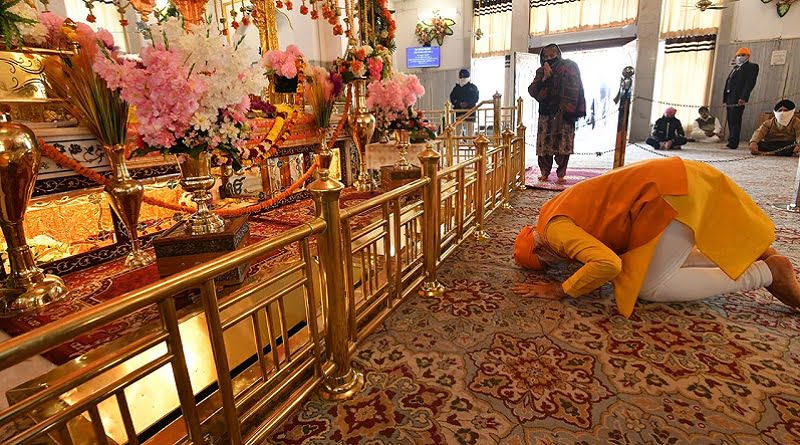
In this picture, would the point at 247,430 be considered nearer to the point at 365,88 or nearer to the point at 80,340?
the point at 80,340

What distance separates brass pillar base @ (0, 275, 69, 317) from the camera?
2.23 meters

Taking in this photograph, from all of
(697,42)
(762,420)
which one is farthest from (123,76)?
(697,42)

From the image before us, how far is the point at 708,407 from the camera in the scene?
1.56 m

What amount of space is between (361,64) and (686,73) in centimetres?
1129

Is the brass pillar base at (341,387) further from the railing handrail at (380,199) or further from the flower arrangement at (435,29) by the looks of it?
the flower arrangement at (435,29)

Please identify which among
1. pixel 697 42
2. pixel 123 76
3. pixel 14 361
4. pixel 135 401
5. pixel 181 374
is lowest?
pixel 135 401

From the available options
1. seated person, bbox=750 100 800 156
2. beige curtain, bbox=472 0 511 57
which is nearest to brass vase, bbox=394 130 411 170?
seated person, bbox=750 100 800 156

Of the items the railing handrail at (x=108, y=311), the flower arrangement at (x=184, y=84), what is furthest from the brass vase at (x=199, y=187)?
the railing handrail at (x=108, y=311)

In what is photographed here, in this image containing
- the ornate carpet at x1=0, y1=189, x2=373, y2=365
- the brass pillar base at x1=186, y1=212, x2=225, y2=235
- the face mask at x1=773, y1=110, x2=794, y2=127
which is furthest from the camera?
the face mask at x1=773, y1=110, x2=794, y2=127

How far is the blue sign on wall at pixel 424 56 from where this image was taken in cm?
1302

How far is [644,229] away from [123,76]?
2.79 metres

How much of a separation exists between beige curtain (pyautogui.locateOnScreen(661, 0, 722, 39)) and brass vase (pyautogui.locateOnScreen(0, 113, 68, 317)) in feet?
43.4

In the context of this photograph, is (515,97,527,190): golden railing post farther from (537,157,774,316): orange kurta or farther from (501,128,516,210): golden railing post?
(537,157,774,316): orange kurta

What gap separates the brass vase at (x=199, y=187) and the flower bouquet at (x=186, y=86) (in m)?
0.03
